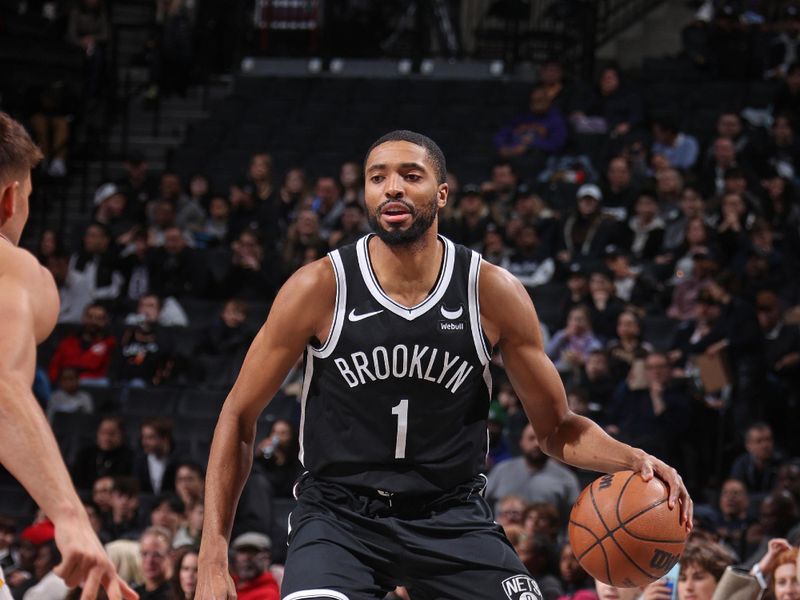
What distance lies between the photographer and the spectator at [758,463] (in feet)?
28.9

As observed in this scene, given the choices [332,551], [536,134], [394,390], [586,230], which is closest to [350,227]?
[586,230]

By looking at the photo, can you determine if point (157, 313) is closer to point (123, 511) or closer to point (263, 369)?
point (123, 511)

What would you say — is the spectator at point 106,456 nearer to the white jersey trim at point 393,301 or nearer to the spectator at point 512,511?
the spectator at point 512,511

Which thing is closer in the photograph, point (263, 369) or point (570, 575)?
point (263, 369)

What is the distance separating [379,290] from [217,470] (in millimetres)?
742

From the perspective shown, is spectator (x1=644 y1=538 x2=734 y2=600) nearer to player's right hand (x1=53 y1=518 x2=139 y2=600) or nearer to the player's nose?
the player's nose

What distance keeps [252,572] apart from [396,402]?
356 cm

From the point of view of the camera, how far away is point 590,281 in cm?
1039

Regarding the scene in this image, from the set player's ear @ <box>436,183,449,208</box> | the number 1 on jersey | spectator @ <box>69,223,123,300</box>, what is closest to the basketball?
the number 1 on jersey

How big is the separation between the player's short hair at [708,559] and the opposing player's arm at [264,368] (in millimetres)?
2340

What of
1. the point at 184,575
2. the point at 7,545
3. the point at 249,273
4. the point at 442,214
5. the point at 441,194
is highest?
the point at 441,194

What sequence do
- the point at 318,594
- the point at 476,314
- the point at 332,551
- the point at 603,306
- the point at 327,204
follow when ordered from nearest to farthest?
the point at 318,594 < the point at 332,551 < the point at 476,314 < the point at 603,306 < the point at 327,204

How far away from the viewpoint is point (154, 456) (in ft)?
31.7

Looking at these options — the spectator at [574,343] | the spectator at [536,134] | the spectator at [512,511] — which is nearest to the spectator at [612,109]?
the spectator at [536,134]
